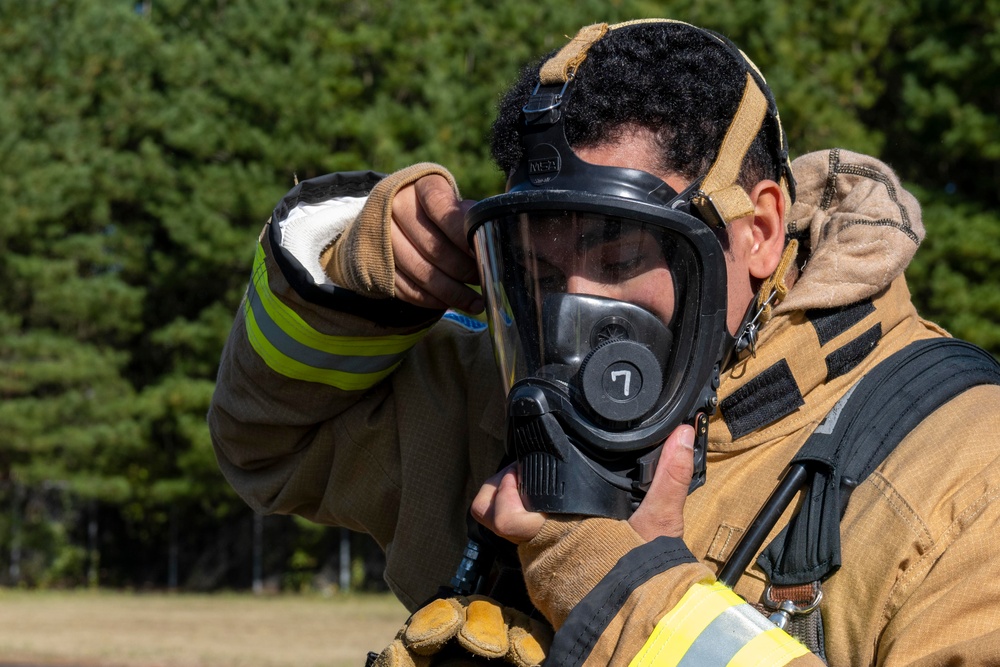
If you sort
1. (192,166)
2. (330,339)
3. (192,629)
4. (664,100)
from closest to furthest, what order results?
(664,100), (330,339), (192,629), (192,166)

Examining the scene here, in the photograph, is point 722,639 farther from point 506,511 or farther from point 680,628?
point 506,511

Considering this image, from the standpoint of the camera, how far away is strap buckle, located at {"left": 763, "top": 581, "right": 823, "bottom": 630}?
1.73 m

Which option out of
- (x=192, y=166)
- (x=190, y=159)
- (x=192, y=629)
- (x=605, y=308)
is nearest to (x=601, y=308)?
(x=605, y=308)

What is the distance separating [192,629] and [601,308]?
14.5 metres

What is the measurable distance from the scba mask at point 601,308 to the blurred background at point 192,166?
17.0 m

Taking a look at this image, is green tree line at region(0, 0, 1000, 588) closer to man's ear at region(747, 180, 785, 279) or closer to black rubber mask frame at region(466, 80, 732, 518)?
man's ear at region(747, 180, 785, 279)

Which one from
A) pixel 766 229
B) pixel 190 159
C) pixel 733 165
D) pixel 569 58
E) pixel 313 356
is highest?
pixel 569 58

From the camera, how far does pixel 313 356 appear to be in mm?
2367

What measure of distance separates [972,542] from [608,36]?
106cm

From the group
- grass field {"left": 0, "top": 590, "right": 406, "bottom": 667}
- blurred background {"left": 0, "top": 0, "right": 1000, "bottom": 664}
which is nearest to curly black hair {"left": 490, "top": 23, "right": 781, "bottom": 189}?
grass field {"left": 0, "top": 590, "right": 406, "bottom": 667}

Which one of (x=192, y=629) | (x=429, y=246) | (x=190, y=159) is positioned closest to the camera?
(x=429, y=246)

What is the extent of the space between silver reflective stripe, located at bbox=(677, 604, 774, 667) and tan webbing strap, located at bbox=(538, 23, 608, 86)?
3.07 feet

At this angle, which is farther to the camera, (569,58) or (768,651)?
(569,58)

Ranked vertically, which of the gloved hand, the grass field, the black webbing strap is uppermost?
the black webbing strap
